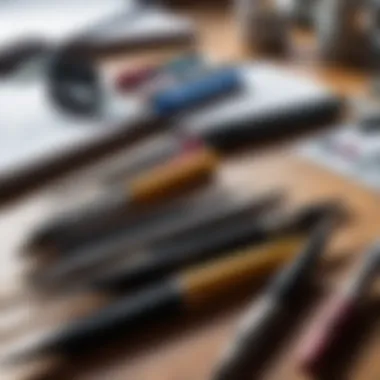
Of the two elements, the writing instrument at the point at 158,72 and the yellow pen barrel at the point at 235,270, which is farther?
the writing instrument at the point at 158,72

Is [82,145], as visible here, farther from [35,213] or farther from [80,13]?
[80,13]

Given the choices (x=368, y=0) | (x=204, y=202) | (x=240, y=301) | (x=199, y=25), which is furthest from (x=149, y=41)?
(x=240, y=301)

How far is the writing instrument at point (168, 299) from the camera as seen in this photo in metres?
0.46

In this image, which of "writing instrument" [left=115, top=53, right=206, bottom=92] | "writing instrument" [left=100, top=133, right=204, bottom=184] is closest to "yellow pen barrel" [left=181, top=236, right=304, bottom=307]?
"writing instrument" [left=100, top=133, right=204, bottom=184]

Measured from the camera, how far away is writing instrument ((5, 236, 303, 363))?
1.52 feet

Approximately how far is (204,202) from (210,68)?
0.23 metres

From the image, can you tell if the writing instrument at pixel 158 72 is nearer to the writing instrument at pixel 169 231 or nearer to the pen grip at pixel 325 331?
the writing instrument at pixel 169 231

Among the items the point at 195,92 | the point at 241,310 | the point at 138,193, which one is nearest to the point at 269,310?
the point at 241,310

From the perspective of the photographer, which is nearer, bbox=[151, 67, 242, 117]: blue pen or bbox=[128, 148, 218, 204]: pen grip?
bbox=[128, 148, 218, 204]: pen grip

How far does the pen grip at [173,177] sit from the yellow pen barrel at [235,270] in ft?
0.31

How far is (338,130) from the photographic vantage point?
0.70 m

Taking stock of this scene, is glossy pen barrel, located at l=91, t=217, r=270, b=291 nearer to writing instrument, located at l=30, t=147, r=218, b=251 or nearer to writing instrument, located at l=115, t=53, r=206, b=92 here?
writing instrument, located at l=30, t=147, r=218, b=251

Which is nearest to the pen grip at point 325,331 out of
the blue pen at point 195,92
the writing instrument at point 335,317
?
the writing instrument at point 335,317

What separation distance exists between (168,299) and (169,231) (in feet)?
0.23
